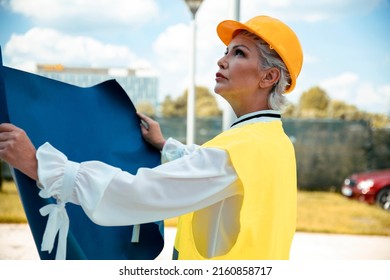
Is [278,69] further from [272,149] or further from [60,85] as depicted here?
[60,85]

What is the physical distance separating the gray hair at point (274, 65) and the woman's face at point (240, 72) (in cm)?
2

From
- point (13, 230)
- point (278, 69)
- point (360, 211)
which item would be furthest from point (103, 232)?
point (360, 211)

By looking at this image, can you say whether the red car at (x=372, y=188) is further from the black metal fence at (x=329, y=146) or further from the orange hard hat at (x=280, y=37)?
the orange hard hat at (x=280, y=37)

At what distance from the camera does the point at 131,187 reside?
1410 millimetres

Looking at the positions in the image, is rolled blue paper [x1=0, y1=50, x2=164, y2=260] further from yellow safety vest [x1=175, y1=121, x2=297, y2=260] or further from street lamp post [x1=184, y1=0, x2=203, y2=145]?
street lamp post [x1=184, y1=0, x2=203, y2=145]

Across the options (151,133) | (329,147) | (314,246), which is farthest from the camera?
(329,147)

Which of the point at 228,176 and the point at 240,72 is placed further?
the point at 240,72

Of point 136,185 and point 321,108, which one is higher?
point 321,108

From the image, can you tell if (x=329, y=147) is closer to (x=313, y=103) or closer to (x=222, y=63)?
(x=313, y=103)

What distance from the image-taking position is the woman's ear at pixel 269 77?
5.74 feet

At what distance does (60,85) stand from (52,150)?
1.53 feet

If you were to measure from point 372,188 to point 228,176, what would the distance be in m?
7.91

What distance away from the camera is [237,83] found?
1741 mm

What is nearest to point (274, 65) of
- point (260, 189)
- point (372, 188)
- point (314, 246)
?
point (260, 189)
